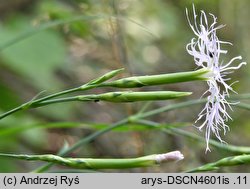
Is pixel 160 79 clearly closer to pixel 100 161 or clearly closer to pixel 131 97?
pixel 131 97

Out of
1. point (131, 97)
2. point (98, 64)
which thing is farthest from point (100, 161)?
point (98, 64)

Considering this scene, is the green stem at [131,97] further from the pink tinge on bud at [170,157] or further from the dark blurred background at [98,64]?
the dark blurred background at [98,64]

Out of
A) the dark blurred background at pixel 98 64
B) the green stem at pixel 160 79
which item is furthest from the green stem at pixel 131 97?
the dark blurred background at pixel 98 64

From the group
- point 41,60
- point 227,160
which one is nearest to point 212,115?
point 227,160

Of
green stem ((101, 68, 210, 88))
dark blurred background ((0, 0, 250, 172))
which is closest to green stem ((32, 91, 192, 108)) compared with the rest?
green stem ((101, 68, 210, 88))

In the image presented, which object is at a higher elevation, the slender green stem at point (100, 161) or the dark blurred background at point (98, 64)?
the dark blurred background at point (98, 64)

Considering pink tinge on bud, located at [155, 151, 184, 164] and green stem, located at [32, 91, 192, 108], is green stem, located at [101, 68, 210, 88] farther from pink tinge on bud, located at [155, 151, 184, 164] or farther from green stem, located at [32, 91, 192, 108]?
pink tinge on bud, located at [155, 151, 184, 164]

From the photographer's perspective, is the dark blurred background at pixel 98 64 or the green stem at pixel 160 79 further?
the dark blurred background at pixel 98 64

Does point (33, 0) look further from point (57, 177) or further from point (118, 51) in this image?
point (57, 177)

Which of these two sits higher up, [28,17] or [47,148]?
[28,17]
